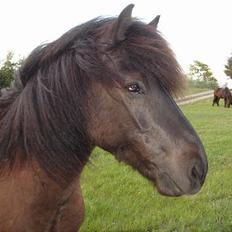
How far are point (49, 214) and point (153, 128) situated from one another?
0.83 m

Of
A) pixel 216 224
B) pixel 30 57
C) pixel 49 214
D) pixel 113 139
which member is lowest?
pixel 216 224

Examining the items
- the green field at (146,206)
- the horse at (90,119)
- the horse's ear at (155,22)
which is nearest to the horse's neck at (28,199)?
the horse at (90,119)

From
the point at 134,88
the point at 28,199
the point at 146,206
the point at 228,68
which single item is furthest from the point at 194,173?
the point at 228,68


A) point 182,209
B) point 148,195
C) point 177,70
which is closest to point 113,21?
point 177,70

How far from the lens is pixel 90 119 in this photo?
247 centimetres

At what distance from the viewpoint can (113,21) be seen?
8.32ft

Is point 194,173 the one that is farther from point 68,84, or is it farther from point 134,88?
point 68,84

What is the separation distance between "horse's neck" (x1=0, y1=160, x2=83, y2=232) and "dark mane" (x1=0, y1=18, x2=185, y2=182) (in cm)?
8

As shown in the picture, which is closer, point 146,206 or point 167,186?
point 167,186

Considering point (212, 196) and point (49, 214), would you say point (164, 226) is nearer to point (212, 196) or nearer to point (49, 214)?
point (212, 196)

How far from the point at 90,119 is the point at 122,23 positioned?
54 cm

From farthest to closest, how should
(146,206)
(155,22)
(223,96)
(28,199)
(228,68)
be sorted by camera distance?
(228,68)
(223,96)
(146,206)
(155,22)
(28,199)

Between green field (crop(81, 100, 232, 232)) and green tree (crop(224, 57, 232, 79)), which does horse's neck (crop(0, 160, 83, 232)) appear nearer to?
green field (crop(81, 100, 232, 232))

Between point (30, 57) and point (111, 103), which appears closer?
point (111, 103)
